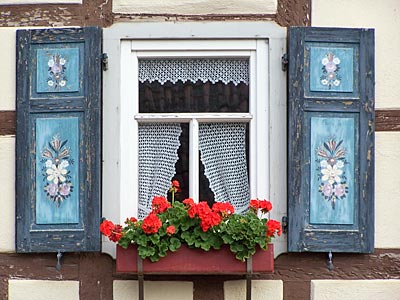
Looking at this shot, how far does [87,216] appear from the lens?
6020 mm

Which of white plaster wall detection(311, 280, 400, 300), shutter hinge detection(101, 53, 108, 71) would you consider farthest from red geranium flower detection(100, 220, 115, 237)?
white plaster wall detection(311, 280, 400, 300)

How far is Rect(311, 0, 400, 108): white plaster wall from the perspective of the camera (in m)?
6.12

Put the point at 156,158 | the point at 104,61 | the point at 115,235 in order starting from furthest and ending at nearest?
the point at 156,158
the point at 104,61
the point at 115,235

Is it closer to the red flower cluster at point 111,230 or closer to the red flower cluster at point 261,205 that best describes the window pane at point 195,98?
the red flower cluster at point 261,205

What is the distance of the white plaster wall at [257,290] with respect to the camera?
6047 millimetres

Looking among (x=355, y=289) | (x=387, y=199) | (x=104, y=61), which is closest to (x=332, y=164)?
(x=387, y=199)

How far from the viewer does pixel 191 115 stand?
20.3 ft

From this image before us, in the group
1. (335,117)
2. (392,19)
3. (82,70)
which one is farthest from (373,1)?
(82,70)

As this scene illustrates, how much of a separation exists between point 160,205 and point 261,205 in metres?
0.56

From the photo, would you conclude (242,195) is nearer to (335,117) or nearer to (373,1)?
(335,117)

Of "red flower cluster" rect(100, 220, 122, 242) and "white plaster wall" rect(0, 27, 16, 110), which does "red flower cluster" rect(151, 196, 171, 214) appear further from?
"white plaster wall" rect(0, 27, 16, 110)

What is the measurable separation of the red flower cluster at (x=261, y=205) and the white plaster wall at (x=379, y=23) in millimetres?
898

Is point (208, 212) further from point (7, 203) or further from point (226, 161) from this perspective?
point (7, 203)

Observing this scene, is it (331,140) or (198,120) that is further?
(198,120)
